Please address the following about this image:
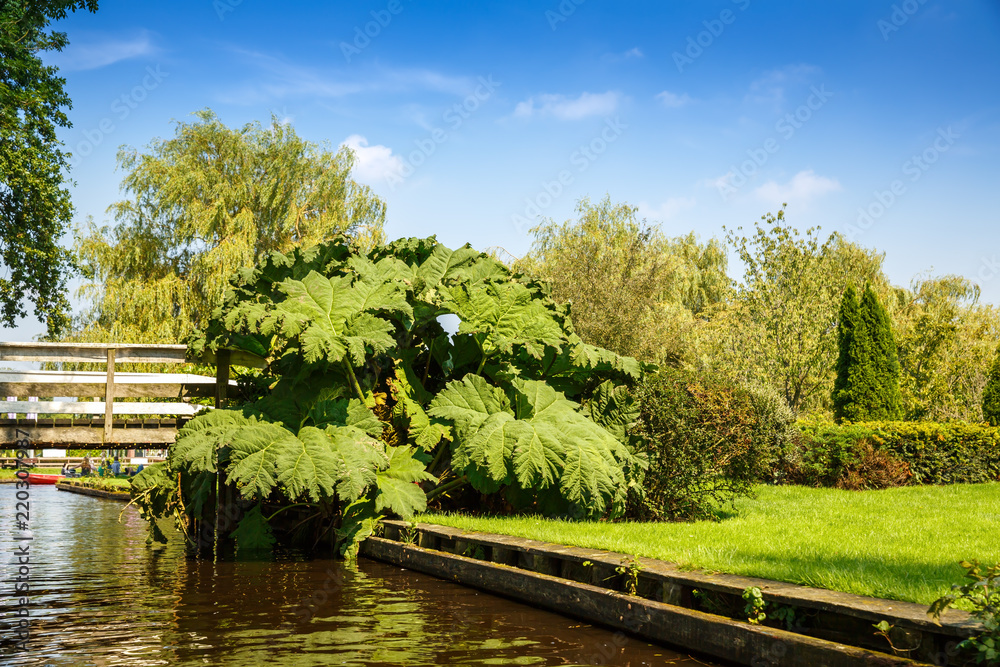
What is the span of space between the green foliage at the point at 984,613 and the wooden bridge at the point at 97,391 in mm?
9228

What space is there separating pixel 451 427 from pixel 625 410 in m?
2.42

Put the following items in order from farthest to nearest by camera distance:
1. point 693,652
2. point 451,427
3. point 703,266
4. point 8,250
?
point 703,266 → point 8,250 → point 451,427 → point 693,652

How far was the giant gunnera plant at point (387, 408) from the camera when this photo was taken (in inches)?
368

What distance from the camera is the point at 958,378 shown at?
2888 cm

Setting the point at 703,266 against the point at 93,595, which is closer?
the point at 93,595

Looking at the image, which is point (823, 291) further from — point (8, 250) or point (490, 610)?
Result: point (8, 250)

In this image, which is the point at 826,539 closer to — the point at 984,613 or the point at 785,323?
the point at 984,613

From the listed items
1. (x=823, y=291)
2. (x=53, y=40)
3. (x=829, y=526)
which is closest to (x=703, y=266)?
(x=823, y=291)

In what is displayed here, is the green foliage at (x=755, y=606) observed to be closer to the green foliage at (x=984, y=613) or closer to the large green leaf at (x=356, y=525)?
the green foliage at (x=984, y=613)

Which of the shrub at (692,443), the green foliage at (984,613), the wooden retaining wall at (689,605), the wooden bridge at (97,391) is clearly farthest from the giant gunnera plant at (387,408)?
the green foliage at (984,613)

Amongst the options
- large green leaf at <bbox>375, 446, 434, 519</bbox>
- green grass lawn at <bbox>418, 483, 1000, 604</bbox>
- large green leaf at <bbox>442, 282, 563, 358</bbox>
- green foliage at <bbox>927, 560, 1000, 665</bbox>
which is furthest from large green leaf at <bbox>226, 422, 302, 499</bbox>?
green foliage at <bbox>927, 560, 1000, 665</bbox>

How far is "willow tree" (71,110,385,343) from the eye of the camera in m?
24.8

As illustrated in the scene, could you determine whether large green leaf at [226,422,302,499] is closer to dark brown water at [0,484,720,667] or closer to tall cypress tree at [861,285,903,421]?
dark brown water at [0,484,720,667]

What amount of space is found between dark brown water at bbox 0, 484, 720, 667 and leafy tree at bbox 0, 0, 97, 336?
1434 centimetres
